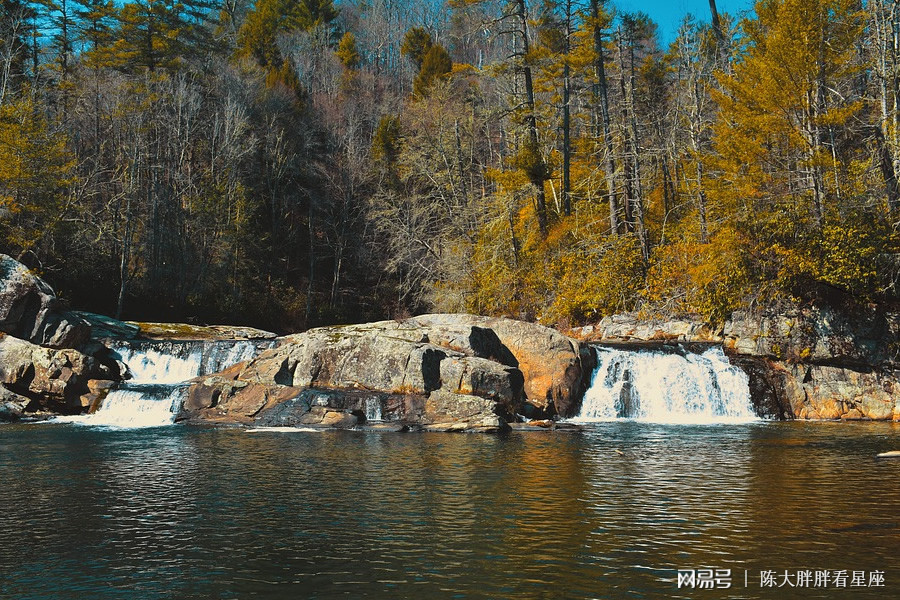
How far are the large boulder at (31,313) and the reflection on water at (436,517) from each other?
25.6 feet

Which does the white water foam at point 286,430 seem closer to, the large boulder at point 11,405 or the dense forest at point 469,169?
the large boulder at point 11,405

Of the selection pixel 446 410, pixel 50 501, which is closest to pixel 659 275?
pixel 446 410

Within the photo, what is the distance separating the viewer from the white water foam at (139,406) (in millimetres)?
19016

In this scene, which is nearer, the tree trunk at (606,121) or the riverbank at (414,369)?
the riverbank at (414,369)

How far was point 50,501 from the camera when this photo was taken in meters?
9.60

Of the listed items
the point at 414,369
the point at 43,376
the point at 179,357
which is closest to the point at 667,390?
the point at 414,369

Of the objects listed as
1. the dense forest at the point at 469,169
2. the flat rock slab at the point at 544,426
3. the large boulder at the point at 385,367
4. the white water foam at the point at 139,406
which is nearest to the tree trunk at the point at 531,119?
the dense forest at the point at 469,169

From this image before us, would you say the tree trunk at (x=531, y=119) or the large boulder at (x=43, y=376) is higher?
the tree trunk at (x=531, y=119)

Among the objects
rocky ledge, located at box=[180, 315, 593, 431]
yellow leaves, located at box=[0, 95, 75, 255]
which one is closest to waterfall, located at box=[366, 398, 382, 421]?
rocky ledge, located at box=[180, 315, 593, 431]

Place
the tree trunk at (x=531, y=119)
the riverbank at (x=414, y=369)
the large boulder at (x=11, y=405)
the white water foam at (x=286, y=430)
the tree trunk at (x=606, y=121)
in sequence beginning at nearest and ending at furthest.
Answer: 1. the white water foam at (x=286, y=430)
2. the riverbank at (x=414, y=369)
3. the large boulder at (x=11, y=405)
4. the tree trunk at (x=606, y=121)
5. the tree trunk at (x=531, y=119)

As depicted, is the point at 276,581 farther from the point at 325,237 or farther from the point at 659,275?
the point at 325,237

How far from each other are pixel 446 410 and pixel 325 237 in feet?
93.5

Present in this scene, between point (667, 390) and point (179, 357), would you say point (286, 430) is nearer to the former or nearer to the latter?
point (179, 357)

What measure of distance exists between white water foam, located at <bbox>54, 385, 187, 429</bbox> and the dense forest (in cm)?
1102
